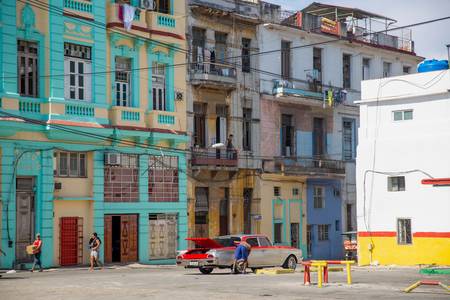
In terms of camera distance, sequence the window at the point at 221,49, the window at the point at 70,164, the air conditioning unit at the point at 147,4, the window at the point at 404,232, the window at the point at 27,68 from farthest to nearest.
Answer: the window at the point at 221,49 < the air conditioning unit at the point at 147,4 < the window at the point at 404,232 < the window at the point at 70,164 < the window at the point at 27,68

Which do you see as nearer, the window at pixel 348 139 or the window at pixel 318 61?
the window at pixel 318 61

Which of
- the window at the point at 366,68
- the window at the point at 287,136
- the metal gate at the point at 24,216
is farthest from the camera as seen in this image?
the window at the point at 366,68

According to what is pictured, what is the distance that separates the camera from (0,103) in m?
33.6

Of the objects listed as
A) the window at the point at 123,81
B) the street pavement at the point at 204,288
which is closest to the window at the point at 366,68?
the window at the point at 123,81

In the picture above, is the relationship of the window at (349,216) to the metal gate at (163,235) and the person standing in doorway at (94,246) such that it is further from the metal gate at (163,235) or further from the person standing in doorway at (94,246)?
the person standing in doorway at (94,246)

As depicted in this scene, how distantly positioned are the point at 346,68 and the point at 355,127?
12.4 feet

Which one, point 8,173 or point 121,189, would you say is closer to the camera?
point 8,173

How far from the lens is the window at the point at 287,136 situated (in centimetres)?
4822

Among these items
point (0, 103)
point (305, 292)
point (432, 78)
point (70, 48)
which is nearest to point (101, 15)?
point (70, 48)

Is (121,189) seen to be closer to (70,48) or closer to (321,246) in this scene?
(70,48)

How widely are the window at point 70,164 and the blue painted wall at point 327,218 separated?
54.4ft

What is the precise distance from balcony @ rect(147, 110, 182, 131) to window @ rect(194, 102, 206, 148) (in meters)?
2.07

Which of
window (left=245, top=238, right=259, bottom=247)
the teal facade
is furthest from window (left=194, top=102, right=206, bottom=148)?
window (left=245, top=238, right=259, bottom=247)

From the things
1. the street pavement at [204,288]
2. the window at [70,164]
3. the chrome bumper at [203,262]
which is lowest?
the street pavement at [204,288]
